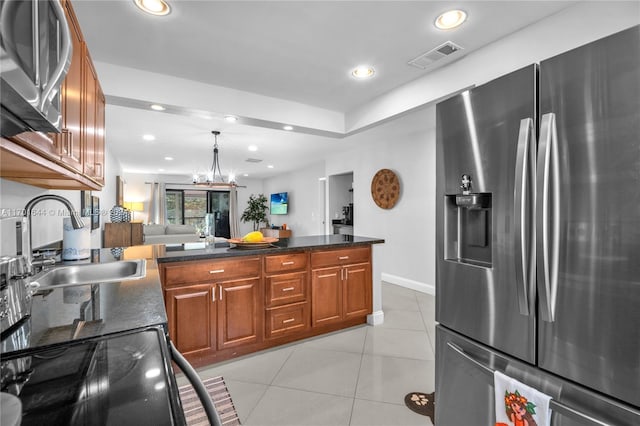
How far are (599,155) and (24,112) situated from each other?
1515mm

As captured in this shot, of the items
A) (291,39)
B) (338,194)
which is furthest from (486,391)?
(338,194)

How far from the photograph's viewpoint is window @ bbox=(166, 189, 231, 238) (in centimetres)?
1004

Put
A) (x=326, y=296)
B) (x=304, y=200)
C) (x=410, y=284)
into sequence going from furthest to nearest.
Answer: (x=304, y=200) < (x=410, y=284) < (x=326, y=296)

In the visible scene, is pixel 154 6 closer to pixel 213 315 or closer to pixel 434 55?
pixel 434 55

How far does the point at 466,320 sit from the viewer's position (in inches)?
53.0

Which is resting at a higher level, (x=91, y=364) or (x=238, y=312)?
(x=91, y=364)

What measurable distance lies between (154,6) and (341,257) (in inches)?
93.3

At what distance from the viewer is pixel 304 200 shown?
8.50 m

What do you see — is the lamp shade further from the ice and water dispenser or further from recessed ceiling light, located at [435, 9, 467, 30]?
the ice and water dispenser

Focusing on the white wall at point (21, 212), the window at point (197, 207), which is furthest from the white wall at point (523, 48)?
the window at point (197, 207)

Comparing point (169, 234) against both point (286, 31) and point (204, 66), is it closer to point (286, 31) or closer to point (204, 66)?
point (204, 66)

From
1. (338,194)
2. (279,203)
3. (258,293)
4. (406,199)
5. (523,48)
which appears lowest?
(258,293)

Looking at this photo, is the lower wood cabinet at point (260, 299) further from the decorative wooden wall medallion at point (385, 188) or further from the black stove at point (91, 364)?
the decorative wooden wall medallion at point (385, 188)

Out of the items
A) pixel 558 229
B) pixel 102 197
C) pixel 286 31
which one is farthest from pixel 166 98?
pixel 102 197
